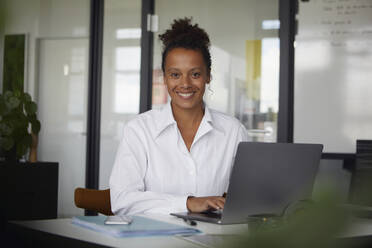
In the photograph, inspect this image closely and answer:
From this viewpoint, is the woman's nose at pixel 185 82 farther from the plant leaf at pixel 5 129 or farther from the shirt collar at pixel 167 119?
the plant leaf at pixel 5 129

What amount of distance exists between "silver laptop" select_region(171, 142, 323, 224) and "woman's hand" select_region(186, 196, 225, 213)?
0.29 ft

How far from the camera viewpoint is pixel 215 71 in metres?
4.53

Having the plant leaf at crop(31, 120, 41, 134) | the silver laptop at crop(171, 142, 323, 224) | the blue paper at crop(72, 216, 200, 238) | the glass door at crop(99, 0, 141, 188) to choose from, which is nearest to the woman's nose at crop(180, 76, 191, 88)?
the silver laptop at crop(171, 142, 323, 224)

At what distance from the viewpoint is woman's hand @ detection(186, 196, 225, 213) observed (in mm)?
1681

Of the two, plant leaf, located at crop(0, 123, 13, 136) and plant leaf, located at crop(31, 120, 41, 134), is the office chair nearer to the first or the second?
plant leaf, located at crop(0, 123, 13, 136)

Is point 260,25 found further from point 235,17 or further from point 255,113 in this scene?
point 255,113

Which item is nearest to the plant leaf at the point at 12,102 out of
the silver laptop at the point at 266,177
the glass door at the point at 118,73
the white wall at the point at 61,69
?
the white wall at the point at 61,69

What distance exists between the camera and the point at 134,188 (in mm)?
2023

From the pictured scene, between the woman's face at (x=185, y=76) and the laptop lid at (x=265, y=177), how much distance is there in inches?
34.0

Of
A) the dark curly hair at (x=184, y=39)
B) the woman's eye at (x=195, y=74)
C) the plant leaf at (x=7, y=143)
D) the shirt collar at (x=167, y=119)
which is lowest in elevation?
the plant leaf at (x=7, y=143)

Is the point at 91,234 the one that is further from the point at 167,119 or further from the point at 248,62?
the point at 248,62

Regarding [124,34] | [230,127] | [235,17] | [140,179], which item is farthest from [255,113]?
[140,179]

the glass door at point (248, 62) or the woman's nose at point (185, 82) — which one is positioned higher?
the glass door at point (248, 62)

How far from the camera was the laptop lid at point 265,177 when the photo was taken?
4.91ft
